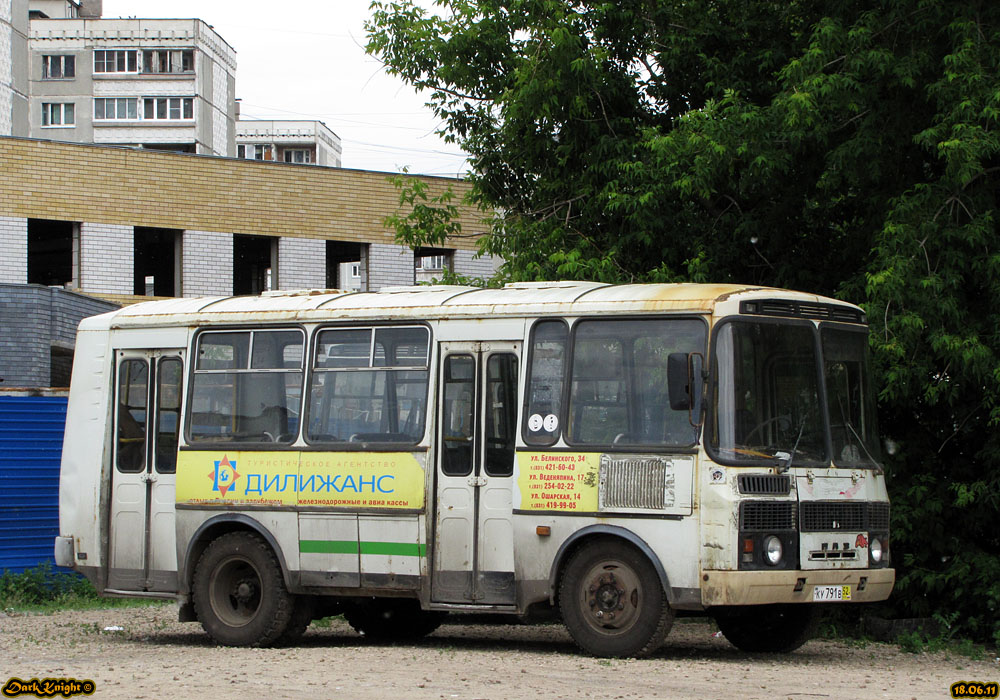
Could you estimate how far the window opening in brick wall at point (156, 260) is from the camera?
97.2 ft

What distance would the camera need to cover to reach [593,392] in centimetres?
1116

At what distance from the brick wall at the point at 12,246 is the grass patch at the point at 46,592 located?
11.6 m

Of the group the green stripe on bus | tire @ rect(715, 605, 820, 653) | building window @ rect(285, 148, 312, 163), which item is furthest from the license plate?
building window @ rect(285, 148, 312, 163)

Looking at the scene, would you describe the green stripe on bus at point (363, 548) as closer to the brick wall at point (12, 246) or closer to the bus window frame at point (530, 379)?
the bus window frame at point (530, 379)

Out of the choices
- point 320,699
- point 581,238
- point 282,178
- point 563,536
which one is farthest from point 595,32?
point 282,178

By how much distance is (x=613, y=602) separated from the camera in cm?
1094

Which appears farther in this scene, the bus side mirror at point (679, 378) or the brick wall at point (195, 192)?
the brick wall at point (195, 192)

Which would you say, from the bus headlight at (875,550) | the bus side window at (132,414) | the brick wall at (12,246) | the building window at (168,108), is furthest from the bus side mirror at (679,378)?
the building window at (168,108)

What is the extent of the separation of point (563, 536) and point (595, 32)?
25.4ft

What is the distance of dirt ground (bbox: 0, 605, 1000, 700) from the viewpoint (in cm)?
910

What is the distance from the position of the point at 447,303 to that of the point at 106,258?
58.4 feet

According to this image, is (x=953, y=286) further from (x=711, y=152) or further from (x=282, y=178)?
(x=282, y=178)

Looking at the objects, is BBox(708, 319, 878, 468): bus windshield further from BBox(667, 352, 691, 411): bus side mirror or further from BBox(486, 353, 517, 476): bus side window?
BBox(486, 353, 517, 476): bus side window

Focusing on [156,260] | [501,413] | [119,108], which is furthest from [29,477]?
[119,108]
